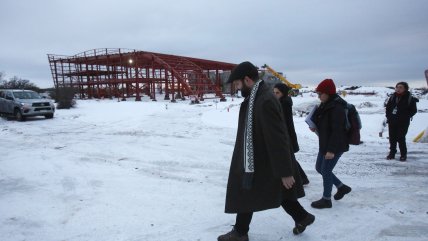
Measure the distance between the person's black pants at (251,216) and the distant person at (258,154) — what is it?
12 centimetres

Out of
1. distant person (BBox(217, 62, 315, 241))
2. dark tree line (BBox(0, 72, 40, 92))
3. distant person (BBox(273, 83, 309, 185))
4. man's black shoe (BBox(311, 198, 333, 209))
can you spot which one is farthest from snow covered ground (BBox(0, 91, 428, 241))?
dark tree line (BBox(0, 72, 40, 92))

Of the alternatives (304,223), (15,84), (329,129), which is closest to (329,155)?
(329,129)

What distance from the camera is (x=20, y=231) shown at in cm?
334

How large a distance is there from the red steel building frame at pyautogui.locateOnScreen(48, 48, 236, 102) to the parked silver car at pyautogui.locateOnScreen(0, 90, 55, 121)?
13.4 metres

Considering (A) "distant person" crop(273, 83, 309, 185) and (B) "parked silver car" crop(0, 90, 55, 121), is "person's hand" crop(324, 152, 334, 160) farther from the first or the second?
(B) "parked silver car" crop(0, 90, 55, 121)

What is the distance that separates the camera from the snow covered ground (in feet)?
10.8

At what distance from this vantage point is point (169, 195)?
438 centimetres

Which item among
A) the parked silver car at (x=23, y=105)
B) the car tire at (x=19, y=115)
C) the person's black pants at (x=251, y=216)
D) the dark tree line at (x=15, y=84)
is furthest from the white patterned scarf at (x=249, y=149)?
the dark tree line at (x=15, y=84)

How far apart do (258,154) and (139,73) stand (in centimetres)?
3063

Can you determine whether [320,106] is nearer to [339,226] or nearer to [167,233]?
[339,226]

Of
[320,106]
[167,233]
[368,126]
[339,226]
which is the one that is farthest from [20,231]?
[368,126]

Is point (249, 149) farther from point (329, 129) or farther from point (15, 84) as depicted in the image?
point (15, 84)

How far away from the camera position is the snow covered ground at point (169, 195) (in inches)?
129

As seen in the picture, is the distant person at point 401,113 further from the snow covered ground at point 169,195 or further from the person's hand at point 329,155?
the person's hand at point 329,155
